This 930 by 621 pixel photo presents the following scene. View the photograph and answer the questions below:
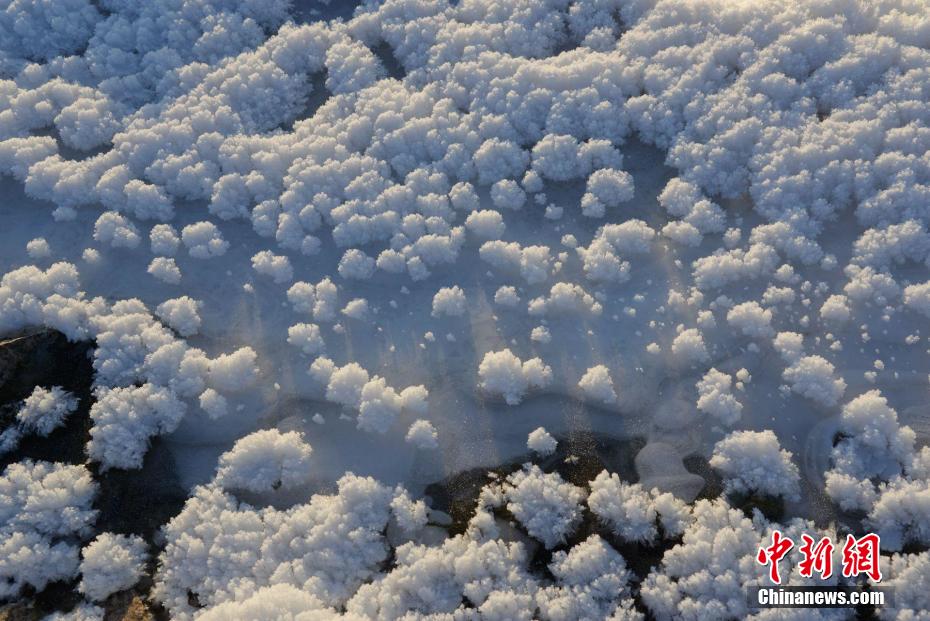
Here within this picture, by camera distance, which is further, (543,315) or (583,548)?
(543,315)

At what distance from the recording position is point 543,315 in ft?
60.0

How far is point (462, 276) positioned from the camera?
19.1m

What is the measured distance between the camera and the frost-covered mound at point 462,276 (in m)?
15.5

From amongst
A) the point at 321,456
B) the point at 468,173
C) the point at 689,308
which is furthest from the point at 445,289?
the point at 689,308

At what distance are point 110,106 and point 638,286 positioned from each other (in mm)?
18454

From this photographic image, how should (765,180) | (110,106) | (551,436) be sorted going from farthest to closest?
1. (110,106)
2. (765,180)
3. (551,436)

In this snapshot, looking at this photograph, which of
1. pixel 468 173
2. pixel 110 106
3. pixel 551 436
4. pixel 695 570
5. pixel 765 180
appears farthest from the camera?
pixel 110 106

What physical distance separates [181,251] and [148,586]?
961 cm

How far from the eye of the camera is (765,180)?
62.7ft

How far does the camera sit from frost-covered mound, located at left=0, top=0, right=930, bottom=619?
50.7ft

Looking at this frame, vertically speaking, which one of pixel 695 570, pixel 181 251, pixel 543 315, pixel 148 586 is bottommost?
pixel 148 586

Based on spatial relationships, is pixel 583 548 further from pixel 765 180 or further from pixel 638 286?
pixel 765 180

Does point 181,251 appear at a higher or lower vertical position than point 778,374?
higher

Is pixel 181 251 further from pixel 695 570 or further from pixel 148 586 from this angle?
pixel 695 570
